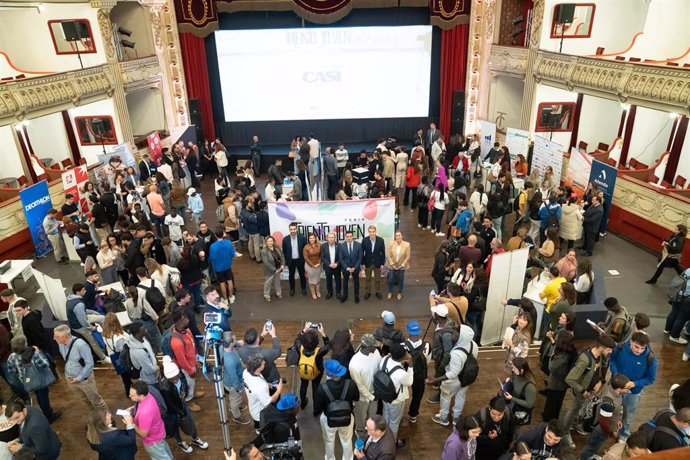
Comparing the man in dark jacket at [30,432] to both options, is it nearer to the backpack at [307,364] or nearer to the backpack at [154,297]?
the backpack at [154,297]

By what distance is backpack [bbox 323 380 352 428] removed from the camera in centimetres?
441

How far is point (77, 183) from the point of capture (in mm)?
10703

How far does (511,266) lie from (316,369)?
10.6 ft

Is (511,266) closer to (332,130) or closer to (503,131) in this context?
(503,131)

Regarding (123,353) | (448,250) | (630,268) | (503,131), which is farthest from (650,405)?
(503,131)

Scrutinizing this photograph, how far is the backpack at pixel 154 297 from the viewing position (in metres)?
6.18

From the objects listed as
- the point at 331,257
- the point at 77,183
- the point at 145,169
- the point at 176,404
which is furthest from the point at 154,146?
the point at 176,404

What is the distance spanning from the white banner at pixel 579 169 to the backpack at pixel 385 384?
317 inches

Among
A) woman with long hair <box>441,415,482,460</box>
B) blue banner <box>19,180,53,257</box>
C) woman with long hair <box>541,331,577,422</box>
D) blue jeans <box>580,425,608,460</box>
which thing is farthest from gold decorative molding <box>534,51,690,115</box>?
blue banner <box>19,180,53,257</box>

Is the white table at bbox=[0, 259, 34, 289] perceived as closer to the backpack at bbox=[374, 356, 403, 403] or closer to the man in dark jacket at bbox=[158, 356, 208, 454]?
the man in dark jacket at bbox=[158, 356, 208, 454]

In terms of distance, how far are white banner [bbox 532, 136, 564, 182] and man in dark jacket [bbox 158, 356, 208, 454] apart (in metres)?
9.53

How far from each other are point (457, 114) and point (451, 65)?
161 cm

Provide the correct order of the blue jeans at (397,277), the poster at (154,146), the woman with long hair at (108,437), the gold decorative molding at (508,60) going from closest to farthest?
the woman with long hair at (108,437) < the blue jeans at (397,277) < the poster at (154,146) < the gold decorative molding at (508,60)

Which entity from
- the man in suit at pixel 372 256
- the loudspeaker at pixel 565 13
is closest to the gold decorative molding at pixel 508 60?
the loudspeaker at pixel 565 13
